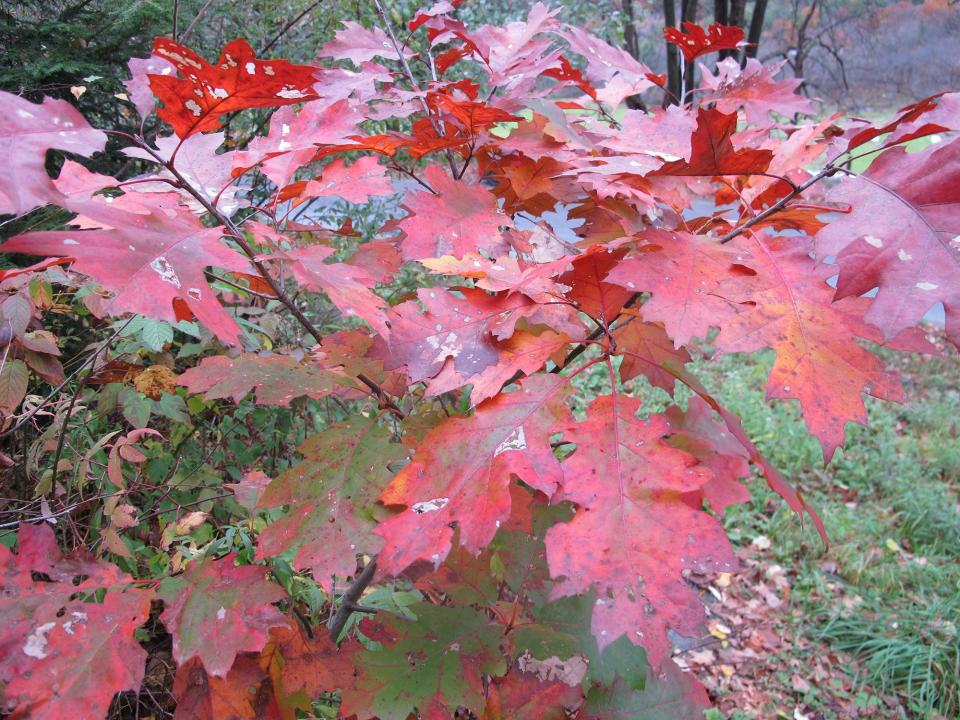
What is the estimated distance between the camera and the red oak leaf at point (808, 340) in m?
0.72

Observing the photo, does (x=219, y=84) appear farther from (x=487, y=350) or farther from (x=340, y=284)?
(x=487, y=350)

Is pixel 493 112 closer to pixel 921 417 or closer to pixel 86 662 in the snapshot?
pixel 86 662

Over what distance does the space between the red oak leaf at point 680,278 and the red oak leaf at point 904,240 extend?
126 mm

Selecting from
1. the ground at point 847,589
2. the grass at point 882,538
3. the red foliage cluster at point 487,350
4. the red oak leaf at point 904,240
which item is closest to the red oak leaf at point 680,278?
the red foliage cluster at point 487,350

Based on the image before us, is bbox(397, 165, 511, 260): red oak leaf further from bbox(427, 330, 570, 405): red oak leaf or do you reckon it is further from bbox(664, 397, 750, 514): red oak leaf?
bbox(664, 397, 750, 514): red oak leaf

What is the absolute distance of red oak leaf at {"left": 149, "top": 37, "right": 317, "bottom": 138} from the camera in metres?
0.70

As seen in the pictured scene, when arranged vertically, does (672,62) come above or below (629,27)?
below

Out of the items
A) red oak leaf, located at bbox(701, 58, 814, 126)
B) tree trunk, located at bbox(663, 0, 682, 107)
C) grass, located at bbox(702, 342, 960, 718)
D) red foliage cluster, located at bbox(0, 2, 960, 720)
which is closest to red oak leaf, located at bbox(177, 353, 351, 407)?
red foliage cluster, located at bbox(0, 2, 960, 720)

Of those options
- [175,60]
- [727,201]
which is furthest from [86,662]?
[727,201]

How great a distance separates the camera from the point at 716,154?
0.72m

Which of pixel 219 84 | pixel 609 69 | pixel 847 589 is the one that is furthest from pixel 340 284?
pixel 847 589

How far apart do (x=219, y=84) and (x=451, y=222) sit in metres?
0.38

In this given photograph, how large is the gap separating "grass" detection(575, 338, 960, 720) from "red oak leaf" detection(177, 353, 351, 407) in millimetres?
1791

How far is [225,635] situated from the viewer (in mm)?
813
